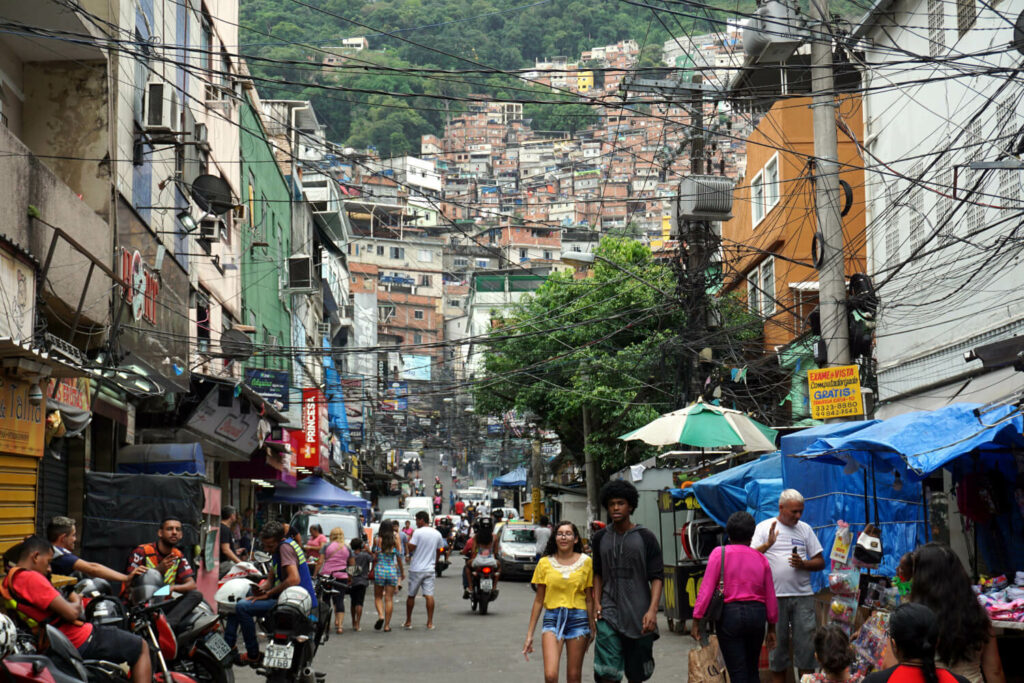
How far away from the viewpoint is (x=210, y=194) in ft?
68.9

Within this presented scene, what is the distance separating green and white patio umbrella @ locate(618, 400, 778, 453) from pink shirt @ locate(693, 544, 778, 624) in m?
6.89

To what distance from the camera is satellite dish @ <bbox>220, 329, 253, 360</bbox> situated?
2417cm

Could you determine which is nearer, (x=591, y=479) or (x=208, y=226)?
(x=208, y=226)

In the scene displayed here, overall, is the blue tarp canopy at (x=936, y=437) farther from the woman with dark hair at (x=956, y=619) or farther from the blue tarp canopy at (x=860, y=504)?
the woman with dark hair at (x=956, y=619)

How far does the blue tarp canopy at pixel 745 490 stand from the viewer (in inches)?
544

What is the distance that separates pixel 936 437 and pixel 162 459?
11.7m

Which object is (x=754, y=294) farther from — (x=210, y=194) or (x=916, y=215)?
(x=210, y=194)

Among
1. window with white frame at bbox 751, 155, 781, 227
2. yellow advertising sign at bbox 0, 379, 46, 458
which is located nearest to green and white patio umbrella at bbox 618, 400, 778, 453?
yellow advertising sign at bbox 0, 379, 46, 458

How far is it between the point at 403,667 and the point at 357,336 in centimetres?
6616

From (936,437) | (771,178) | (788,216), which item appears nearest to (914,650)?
(936,437)

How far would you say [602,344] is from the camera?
127 feet

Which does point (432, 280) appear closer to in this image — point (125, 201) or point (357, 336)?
point (357, 336)

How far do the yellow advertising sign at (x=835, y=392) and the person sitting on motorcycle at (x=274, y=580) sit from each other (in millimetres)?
6519

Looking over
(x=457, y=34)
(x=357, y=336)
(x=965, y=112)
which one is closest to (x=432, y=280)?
(x=357, y=336)
